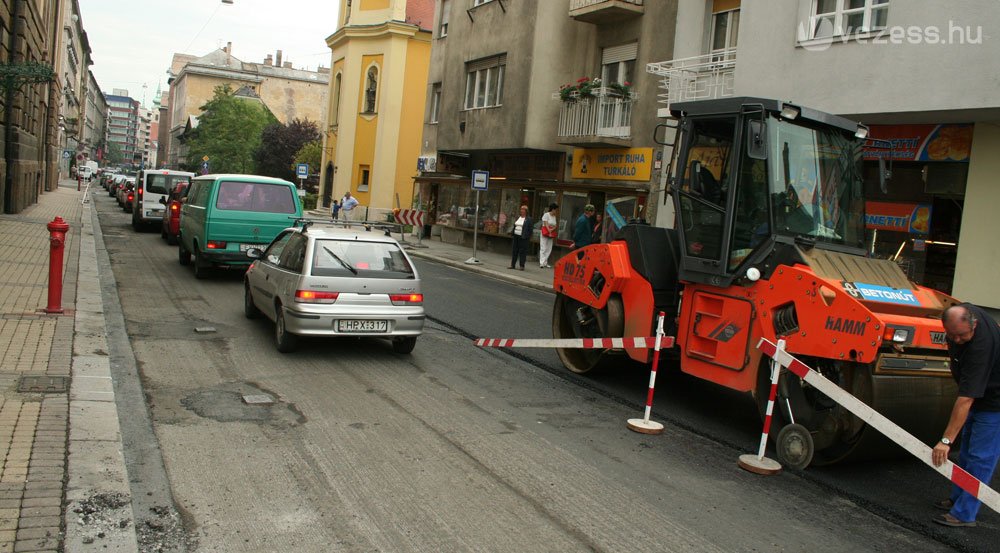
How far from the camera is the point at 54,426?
582 centimetres

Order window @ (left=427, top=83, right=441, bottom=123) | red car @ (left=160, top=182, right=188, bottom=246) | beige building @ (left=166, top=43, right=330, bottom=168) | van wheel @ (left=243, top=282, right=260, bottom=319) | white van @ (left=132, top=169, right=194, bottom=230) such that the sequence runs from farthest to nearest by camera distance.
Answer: beige building @ (left=166, top=43, right=330, bottom=168), window @ (left=427, top=83, right=441, bottom=123), white van @ (left=132, top=169, right=194, bottom=230), red car @ (left=160, top=182, right=188, bottom=246), van wheel @ (left=243, top=282, right=260, bottom=319)

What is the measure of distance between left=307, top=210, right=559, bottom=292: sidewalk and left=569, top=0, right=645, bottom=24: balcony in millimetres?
7068

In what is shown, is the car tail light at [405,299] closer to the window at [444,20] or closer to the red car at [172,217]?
the red car at [172,217]

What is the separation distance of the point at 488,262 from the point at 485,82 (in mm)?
7107

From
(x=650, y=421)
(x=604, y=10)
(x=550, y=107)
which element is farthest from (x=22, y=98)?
(x=650, y=421)

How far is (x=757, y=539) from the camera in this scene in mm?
4914

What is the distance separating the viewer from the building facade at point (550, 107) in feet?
72.3

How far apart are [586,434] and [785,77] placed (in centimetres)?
1081

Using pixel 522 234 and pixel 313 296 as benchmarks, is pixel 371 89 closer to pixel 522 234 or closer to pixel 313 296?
pixel 522 234

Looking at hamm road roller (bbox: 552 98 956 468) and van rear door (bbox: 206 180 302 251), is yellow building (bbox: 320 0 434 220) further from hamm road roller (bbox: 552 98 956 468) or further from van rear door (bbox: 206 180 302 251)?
hamm road roller (bbox: 552 98 956 468)

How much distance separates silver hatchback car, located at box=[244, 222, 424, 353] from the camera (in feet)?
29.4

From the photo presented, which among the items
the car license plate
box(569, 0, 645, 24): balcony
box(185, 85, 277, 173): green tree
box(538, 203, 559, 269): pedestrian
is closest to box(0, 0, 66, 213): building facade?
box(538, 203, 559, 269): pedestrian

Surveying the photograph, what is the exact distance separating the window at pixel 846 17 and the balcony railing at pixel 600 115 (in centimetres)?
761

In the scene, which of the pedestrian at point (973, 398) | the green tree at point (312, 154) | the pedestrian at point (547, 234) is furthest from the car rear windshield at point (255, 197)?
the green tree at point (312, 154)
